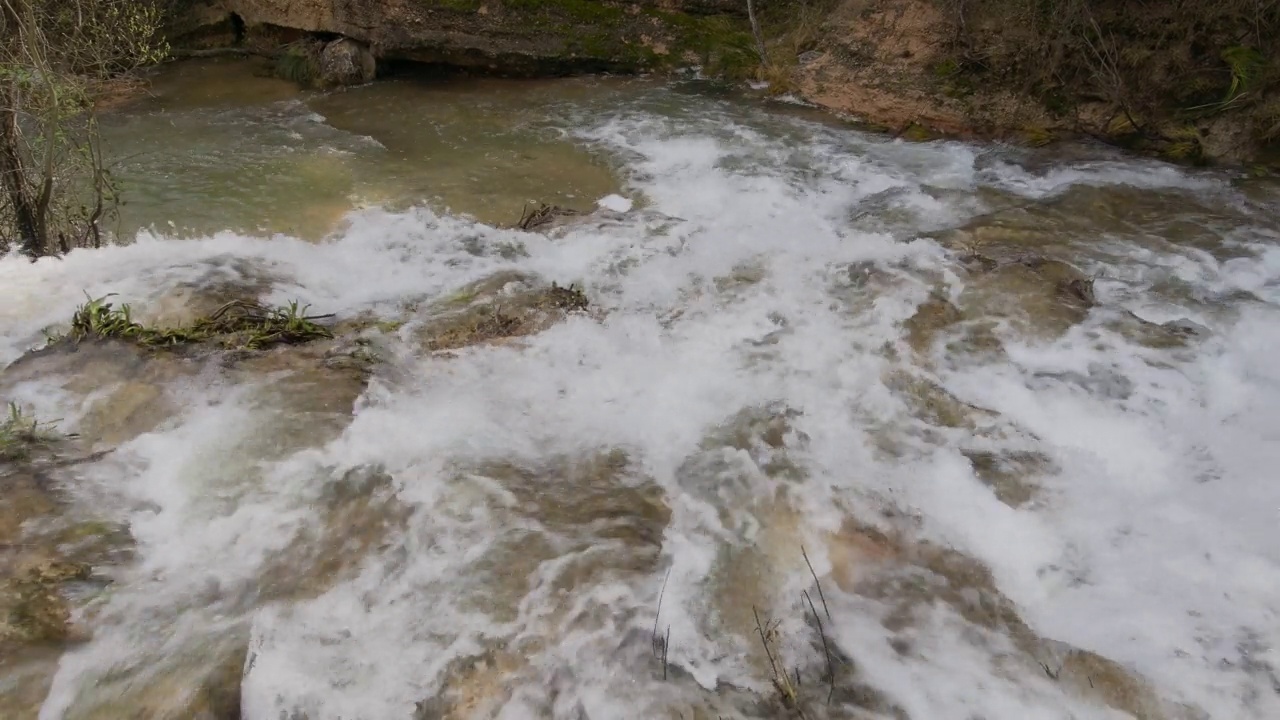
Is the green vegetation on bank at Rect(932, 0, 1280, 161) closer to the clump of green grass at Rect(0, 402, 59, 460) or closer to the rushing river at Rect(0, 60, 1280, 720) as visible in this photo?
the rushing river at Rect(0, 60, 1280, 720)

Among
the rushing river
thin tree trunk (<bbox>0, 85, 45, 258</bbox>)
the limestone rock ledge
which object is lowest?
the rushing river

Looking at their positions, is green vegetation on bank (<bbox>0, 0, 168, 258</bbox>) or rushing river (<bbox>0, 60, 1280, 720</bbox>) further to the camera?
green vegetation on bank (<bbox>0, 0, 168, 258</bbox>)

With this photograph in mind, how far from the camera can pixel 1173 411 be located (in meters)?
4.32

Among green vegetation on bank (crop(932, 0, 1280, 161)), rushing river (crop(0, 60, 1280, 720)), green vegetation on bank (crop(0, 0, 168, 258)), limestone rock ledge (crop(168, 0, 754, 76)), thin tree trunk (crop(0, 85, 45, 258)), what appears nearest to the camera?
rushing river (crop(0, 60, 1280, 720))

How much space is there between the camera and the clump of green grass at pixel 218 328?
4.48m

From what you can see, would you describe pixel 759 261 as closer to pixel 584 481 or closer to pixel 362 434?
pixel 584 481

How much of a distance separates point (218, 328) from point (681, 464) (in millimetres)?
3148

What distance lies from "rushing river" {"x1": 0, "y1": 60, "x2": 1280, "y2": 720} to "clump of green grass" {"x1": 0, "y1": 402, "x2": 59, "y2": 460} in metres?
0.12

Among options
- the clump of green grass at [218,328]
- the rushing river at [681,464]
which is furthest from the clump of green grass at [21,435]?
the clump of green grass at [218,328]

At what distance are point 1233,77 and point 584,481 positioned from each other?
293 inches

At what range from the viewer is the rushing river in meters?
2.95

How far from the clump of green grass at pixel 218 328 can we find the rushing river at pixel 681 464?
0.16m

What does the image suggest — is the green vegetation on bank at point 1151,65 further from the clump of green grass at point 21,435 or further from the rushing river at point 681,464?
the clump of green grass at point 21,435

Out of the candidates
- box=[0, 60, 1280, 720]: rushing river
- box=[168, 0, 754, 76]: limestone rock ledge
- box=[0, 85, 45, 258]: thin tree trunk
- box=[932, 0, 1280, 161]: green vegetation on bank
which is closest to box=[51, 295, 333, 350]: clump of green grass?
box=[0, 60, 1280, 720]: rushing river
